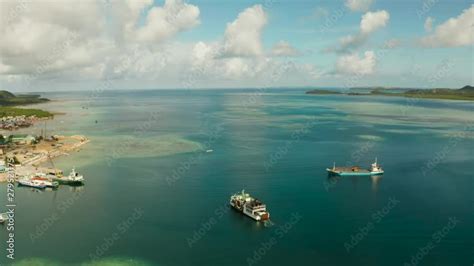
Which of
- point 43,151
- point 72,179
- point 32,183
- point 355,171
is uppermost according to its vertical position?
point 355,171

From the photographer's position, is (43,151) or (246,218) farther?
(43,151)

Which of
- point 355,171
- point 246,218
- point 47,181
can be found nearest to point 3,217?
point 47,181

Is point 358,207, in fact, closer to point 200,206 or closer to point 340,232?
point 340,232

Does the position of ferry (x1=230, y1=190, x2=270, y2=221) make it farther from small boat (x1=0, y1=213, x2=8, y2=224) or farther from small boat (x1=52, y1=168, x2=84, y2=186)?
small boat (x1=0, y1=213, x2=8, y2=224)

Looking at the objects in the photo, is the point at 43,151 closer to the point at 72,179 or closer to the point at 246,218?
the point at 72,179

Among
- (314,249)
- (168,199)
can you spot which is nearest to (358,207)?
(314,249)

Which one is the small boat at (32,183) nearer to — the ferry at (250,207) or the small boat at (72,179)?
the small boat at (72,179)
